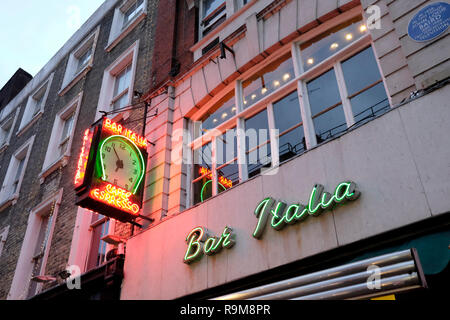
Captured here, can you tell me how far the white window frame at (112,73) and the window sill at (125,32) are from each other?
39.9 inches

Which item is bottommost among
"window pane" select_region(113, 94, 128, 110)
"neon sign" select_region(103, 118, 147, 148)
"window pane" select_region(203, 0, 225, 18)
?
"neon sign" select_region(103, 118, 147, 148)

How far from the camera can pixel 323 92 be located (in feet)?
23.7

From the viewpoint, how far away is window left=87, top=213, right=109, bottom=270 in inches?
396

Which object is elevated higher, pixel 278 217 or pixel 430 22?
pixel 430 22

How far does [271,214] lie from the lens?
246 inches

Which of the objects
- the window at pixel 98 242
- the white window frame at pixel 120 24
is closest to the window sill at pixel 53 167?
the window at pixel 98 242

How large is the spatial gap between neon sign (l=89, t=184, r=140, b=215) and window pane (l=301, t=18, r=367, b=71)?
4288mm

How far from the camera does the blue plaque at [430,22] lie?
5477 millimetres

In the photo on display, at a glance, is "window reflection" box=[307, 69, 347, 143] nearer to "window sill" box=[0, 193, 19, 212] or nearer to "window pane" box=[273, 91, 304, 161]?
"window pane" box=[273, 91, 304, 161]

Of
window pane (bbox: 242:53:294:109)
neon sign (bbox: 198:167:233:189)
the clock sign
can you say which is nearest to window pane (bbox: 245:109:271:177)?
window pane (bbox: 242:53:294:109)

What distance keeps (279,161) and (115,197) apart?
3300mm

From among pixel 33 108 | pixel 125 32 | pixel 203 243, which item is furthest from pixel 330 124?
pixel 33 108

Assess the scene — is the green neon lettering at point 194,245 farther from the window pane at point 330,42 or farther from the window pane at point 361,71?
the window pane at point 330,42

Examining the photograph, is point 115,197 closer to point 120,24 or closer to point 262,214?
point 262,214
